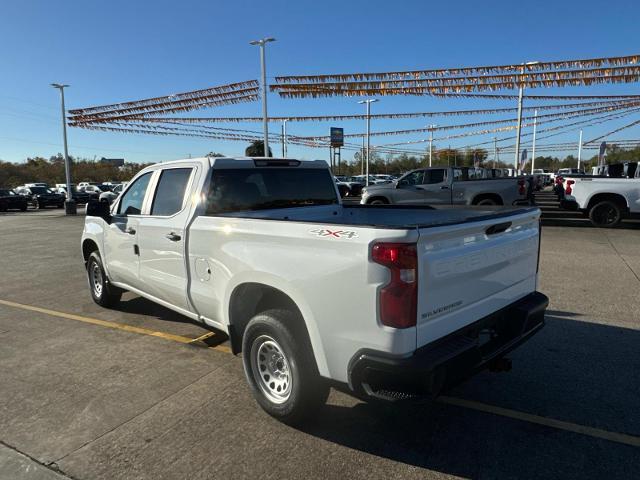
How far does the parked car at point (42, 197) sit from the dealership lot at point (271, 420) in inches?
1451

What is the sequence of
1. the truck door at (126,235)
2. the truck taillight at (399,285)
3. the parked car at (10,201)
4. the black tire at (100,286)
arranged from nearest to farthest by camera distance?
1. the truck taillight at (399,285)
2. the truck door at (126,235)
3. the black tire at (100,286)
4. the parked car at (10,201)

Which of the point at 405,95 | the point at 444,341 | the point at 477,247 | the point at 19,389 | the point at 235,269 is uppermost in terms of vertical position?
the point at 405,95

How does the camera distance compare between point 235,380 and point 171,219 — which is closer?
point 235,380

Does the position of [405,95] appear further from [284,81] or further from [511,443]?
[511,443]

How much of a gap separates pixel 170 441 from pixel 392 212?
2983mm

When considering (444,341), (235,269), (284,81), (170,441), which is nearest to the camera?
(444,341)

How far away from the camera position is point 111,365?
4.35 meters

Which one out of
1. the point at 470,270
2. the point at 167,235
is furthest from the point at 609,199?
the point at 167,235

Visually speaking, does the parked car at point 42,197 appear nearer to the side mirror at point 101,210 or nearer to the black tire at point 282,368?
the side mirror at point 101,210

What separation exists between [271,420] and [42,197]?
1597 inches

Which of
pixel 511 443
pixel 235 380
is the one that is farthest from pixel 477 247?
pixel 235 380

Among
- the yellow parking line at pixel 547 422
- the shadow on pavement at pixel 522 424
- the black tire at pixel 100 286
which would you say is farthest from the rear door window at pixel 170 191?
the yellow parking line at pixel 547 422

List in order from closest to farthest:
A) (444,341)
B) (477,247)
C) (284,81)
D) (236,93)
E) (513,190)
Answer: (444,341), (477,247), (513,190), (284,81), (236,93)

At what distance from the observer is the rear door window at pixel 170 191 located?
4.29m
